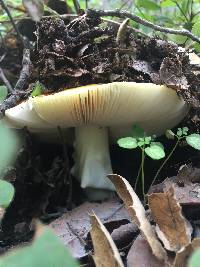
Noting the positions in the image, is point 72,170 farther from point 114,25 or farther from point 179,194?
point 114,25

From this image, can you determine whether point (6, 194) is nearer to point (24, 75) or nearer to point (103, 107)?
point (103, 107)

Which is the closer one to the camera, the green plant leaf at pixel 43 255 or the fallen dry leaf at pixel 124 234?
the green plant leaf at pixel 43 255

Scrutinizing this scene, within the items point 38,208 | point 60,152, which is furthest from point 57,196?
point 60,152

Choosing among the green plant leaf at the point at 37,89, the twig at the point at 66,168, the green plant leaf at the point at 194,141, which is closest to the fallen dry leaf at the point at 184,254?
the green plant leaf at the point at 194,141

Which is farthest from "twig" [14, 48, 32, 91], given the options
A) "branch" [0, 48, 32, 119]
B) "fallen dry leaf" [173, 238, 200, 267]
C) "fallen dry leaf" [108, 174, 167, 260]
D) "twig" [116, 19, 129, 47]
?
"fallen dry leaf" [173, 238, 200, 267]

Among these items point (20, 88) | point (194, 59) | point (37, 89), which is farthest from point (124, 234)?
point (194, 59)

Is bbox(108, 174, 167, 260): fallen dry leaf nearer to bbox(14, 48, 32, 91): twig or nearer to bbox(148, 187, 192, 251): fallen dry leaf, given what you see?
bbox(148, 187, 192, 251): fallen dry leaf

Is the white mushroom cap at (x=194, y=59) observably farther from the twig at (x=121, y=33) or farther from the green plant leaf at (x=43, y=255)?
the green plant leaf at (x=43, y=255)
